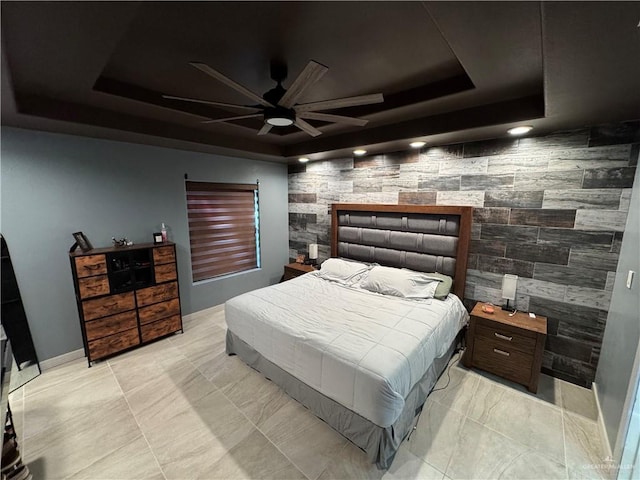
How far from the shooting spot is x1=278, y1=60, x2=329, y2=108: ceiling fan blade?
4.52 ft

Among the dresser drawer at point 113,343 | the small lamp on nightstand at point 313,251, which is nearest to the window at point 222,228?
the small lamp on nightstand at point 313,251

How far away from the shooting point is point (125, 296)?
9.52ft

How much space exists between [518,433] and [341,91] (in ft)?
10.4

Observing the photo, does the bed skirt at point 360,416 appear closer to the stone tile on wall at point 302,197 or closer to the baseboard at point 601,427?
the baseboard at point 601,427

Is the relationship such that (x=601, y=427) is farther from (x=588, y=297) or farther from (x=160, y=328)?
(x=160, y=328)

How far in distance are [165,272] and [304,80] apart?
281 centimetres

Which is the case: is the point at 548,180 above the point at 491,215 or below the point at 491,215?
above

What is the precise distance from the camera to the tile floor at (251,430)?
5.65 feet

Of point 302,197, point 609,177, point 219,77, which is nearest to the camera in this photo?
point 219,77

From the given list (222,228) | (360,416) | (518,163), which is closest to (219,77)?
(360,416)

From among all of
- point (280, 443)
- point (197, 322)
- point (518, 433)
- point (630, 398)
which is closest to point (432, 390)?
point (518, 433)

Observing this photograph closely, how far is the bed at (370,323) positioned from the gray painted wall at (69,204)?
1.68 meters

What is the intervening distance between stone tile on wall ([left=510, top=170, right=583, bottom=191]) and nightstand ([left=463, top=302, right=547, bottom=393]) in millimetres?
1286

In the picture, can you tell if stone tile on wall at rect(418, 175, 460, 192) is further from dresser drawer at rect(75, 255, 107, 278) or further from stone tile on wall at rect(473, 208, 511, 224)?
dresser drawer at rect(75, 255, 107, 278)
